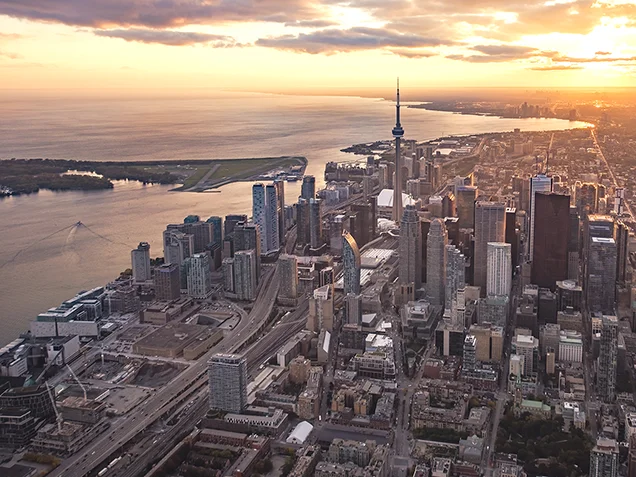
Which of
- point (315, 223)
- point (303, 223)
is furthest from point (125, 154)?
point (315, 223)

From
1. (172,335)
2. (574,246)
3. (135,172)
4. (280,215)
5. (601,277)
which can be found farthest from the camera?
(135,172)

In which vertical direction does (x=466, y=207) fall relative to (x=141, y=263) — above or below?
above

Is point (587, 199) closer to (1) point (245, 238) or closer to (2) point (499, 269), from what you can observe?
(2) point (499, 269)

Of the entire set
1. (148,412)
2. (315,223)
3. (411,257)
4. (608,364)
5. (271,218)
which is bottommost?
(148,412)

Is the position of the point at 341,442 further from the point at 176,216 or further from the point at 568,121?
the point at 568,121

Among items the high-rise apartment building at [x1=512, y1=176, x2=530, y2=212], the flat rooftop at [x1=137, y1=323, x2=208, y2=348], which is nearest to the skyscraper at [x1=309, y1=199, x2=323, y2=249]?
the high-rise apartment building at [x1=512, y1=176, x2=530, y2=212]

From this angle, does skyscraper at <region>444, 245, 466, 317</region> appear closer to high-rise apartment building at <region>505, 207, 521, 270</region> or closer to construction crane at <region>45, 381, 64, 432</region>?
high-rise apartment building at <region>505, 207, 521, 270</region>
